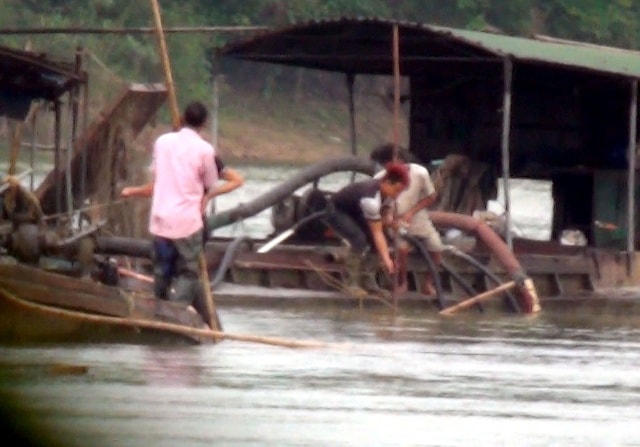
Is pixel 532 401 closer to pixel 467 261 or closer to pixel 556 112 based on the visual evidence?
pixel 467 261

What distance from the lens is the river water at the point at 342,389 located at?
10695mm

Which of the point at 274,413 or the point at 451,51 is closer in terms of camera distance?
the point at 274,413

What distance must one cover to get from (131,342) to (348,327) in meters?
3.17

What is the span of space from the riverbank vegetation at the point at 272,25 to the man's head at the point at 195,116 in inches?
1539

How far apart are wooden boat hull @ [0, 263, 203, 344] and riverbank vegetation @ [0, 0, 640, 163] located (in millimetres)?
39285

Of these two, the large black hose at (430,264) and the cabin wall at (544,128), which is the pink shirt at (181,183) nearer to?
the large black hose at (430,264)

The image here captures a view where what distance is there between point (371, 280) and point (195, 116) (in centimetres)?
541

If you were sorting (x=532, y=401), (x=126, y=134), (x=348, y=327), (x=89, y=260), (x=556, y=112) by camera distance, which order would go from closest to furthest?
(x=532, y=401) → (x=89, y=260) → (x=348, y=327) → (x=126, y=134) → (x=556, y=112)

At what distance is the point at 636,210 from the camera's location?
23375 millimetres

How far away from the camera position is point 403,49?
23.1m

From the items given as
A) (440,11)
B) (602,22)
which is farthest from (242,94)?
(602,22)

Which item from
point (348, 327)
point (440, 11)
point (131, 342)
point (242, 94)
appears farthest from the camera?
point (440, 11)

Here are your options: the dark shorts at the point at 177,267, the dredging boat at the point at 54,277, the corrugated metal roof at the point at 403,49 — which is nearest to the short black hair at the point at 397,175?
the corrugated metal roof at the point at 403,49

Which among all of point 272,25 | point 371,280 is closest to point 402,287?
point 371,280
